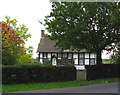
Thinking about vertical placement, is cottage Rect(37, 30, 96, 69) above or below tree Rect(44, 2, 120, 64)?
below

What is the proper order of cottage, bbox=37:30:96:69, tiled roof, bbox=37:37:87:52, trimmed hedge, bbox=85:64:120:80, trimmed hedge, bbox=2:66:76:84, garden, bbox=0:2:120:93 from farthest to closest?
tiled roof, bbox=37:37:87:52
cottage, bbox=37:30:96:69
trimmed hedge, bbox=85:64:120:80
garden, bbox=0:2:120:93
trimmed hedge, bbox=2:66:76:84

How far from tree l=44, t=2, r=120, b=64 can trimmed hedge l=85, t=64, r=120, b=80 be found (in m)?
2.28

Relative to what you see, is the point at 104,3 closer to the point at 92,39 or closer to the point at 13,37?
the point at 92,39

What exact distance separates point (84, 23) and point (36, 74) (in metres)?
5.97

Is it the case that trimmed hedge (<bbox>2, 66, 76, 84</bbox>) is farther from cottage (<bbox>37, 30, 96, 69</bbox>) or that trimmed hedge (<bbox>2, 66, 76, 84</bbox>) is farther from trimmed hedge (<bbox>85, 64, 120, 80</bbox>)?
cottage (<bbox>37, 30, 96, 69</bbox>)

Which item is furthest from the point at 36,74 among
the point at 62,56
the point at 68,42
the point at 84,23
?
the point at 62,56

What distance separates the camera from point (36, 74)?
1280 cm

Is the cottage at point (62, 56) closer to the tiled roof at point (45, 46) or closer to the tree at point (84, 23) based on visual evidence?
the tiled roof at point (45, 46)

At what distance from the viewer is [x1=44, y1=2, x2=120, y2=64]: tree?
1496 cm

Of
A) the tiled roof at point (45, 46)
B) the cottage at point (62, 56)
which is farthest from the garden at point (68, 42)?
the tiled roof at point (45, 46)

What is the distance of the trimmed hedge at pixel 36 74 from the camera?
11.9 m

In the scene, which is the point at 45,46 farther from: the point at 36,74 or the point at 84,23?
the point at 36,74

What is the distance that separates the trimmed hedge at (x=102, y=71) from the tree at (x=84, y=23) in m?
2.28

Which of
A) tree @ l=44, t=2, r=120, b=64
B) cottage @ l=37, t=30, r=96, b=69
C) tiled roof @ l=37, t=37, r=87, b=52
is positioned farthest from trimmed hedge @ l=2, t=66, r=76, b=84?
tiled roof @ l=37, t=37, r=87, b=52
